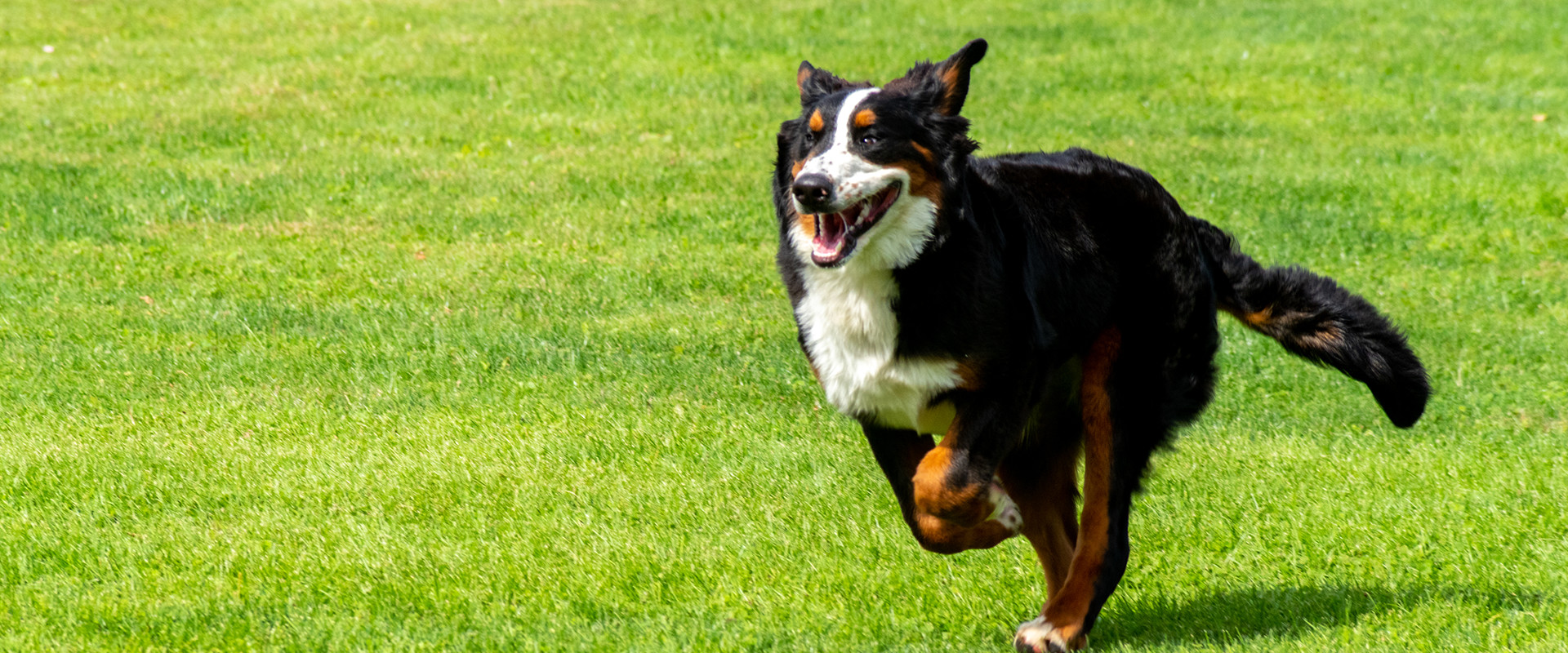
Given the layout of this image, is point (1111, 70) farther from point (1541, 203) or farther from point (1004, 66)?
point (1541, 203)

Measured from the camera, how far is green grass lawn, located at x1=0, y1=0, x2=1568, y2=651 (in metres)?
5.51

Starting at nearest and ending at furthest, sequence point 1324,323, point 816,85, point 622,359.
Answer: point 816,85 < point 1324,323 < point 622,359

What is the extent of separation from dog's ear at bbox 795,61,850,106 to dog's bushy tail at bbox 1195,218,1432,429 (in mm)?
1564

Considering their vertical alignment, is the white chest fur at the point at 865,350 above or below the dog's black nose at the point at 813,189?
below

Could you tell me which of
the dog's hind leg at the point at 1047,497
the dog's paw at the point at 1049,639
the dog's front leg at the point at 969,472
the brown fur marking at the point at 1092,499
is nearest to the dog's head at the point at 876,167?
the dog's front leg at the point at 969,472

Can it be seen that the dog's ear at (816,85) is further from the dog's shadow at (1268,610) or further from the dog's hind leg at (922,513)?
the dog's shadow at (1268,610)

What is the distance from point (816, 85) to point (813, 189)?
0.72 meters

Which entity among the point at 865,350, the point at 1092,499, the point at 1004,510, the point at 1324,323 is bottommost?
the point at 1092,499

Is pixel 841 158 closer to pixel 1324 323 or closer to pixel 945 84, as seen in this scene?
pixel 945 84

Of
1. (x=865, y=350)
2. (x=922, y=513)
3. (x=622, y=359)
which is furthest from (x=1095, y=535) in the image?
(x=622, y=359)

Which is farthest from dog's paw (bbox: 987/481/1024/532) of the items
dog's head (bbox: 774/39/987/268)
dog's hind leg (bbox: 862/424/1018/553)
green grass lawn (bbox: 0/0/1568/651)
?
dog's head (bbox: 774/39/987/268)

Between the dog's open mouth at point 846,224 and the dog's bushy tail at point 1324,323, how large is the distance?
1586 millimetres

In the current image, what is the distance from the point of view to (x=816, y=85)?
5.03m

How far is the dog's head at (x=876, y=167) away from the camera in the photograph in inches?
180
